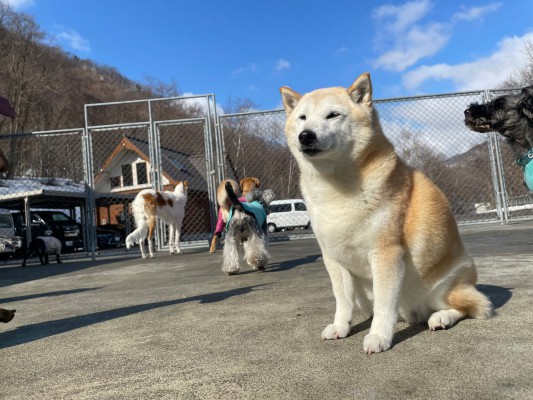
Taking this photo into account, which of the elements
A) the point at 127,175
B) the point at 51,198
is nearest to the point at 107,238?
the point at 51,198

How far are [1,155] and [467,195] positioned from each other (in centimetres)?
938

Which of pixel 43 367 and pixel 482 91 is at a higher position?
pixel 482 91

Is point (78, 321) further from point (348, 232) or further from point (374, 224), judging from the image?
point (374, 224)

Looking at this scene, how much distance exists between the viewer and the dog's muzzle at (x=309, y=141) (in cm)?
212

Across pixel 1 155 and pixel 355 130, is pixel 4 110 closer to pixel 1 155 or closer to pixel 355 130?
pixel 1 155

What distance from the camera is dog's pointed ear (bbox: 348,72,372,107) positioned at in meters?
2.28

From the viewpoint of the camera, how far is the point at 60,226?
16.8 m

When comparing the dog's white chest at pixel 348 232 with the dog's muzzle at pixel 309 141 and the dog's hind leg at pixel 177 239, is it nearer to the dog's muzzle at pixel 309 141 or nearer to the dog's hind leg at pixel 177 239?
the dog's muzzle at pixel 309 141

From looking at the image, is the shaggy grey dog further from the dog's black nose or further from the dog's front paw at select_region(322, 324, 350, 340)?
the dog's front paw at select_region(322, 324, 350, 340)

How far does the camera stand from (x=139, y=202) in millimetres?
9109

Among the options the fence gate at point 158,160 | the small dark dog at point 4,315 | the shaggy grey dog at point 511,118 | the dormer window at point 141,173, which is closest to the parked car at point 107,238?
the fence gate at point 158,160

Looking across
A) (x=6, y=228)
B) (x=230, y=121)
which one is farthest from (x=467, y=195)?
(x=6, y=228)

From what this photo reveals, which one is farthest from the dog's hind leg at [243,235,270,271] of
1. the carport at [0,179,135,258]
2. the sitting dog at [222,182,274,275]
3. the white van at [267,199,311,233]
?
the white van at [267,199,311,233]

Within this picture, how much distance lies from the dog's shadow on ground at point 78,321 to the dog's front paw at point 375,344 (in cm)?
190
